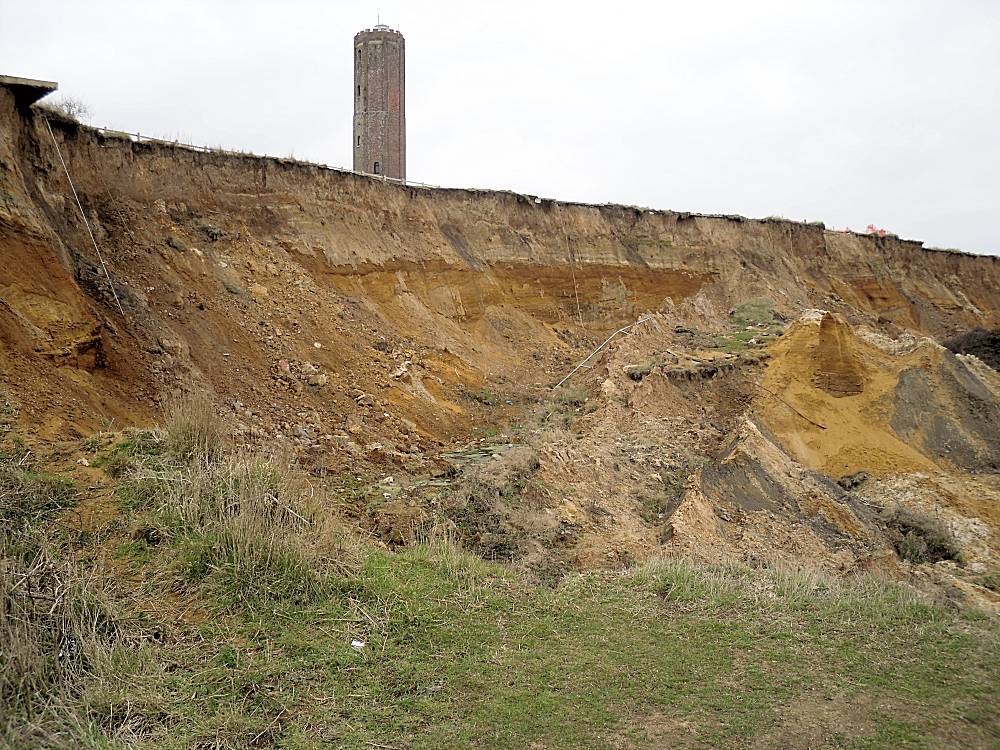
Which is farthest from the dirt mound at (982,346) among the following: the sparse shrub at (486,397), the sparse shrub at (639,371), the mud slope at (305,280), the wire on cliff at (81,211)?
the wire on cliff at (81,211)

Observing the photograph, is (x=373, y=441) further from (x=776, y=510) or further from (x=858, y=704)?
(x=858, y=704)

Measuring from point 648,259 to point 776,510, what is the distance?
14.0 meters

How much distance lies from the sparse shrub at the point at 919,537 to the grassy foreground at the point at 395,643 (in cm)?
315

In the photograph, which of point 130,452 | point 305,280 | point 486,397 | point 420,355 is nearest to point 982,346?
point 486,397

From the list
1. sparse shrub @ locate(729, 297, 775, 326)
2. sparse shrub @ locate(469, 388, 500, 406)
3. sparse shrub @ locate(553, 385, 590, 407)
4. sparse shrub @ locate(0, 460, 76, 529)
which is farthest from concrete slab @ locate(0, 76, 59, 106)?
sparse shrub @ locate(729, 297, 775, 326)

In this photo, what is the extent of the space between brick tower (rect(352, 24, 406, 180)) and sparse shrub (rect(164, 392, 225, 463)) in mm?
31612

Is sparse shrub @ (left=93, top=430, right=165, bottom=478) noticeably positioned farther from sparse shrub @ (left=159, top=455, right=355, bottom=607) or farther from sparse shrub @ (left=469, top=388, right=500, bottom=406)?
sparse shrub @ (left=469, top=388, right=500, bottom=406)

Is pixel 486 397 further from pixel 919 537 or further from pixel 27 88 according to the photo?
pixel 27 88

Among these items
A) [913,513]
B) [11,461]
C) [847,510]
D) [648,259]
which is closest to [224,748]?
[11,461]

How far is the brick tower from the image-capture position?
37.7 m

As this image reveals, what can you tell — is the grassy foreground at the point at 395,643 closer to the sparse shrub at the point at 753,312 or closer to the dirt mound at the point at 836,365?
the dirt mound at the point at 836,365

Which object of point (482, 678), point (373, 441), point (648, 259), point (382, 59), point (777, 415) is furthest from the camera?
point (382, 59)

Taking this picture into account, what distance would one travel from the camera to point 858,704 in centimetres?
498

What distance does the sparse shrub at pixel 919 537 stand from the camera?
32.4 ft
